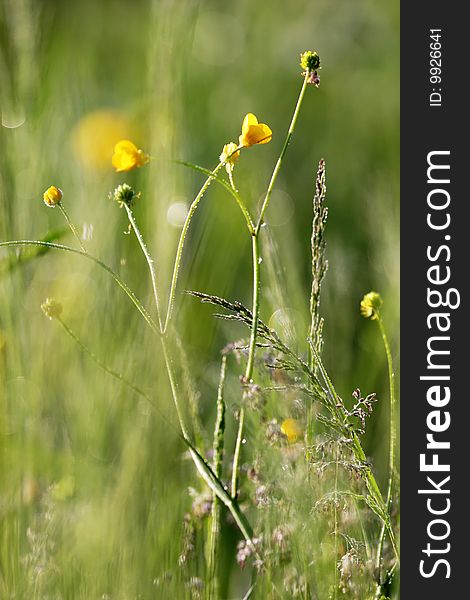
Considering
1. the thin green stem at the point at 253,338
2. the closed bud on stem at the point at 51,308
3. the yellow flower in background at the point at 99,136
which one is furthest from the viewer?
the yellow flower in background at the point at 99,136

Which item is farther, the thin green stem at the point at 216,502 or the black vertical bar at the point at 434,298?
the black vertical bar at the point at 434,298

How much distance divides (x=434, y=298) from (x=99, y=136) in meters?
1.20

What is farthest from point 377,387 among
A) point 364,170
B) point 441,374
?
point 364,170

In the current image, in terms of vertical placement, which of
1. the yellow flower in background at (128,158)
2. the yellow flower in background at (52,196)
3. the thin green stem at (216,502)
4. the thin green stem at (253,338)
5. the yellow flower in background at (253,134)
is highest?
Result: the yellow flower in background at (253,134)

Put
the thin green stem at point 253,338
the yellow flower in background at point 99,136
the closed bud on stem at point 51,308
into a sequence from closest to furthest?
the thin green stem at point 253,338, the closed bud on stem at point 51,308, the yellow flower in background at point 99,136

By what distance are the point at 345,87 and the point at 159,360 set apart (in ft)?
6.43

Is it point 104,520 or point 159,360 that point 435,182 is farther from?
point 104,520

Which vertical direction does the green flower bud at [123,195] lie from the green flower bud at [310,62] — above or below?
below

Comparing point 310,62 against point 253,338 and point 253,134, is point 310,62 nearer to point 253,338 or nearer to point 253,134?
point 253,134

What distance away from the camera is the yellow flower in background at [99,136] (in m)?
1.75

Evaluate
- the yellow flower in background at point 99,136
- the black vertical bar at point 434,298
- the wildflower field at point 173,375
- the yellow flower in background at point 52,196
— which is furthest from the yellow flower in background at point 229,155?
the yellow flower in background at point 99,136

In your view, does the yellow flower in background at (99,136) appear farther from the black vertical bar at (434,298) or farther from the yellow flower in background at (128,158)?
the yellow flower in background at (128,158)

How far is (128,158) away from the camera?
30.2 inches

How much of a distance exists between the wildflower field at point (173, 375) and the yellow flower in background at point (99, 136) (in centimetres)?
2
